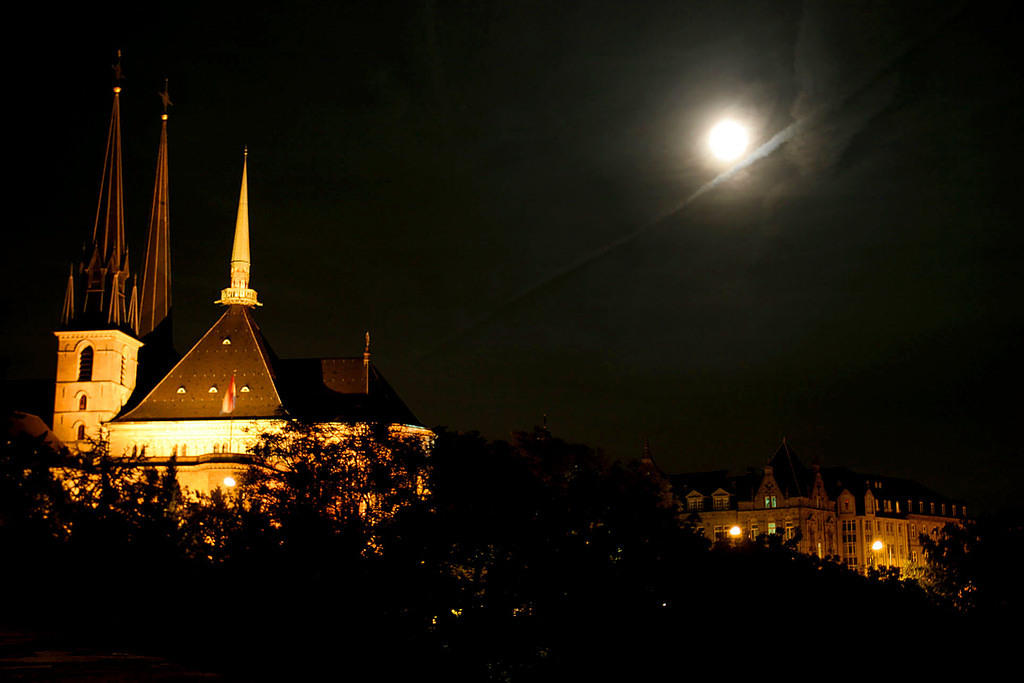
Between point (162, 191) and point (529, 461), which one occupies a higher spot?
point (162, 191)

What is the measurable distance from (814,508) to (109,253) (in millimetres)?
81238

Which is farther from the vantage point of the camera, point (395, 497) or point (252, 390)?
point (252, 390)

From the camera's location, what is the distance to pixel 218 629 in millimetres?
20219

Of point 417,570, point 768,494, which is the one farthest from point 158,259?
point 417,570

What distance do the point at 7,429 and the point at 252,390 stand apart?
172ft

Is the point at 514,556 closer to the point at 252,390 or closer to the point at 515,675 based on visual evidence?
the point at 515,675

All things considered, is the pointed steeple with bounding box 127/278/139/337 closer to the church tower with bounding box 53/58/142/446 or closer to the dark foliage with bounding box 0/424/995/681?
the church tower with bounding box 53/58/142/446

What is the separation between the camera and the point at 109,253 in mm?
116688

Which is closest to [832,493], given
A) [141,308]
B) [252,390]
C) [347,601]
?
[252,390]

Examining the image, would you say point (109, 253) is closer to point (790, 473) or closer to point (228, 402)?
point (228, 402)

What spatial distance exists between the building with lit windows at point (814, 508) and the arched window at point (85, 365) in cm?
6500

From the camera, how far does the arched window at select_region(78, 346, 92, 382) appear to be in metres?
113

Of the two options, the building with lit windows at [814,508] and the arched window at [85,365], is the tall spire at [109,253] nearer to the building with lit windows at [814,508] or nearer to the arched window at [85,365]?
the arched window at [85,365]

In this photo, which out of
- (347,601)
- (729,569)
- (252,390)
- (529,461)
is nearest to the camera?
(347,601)
